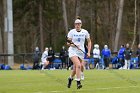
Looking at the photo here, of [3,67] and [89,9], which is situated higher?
[89,9]

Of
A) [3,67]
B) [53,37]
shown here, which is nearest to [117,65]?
[3,67]

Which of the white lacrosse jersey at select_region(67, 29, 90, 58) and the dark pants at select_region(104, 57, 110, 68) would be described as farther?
the dark pants at select_region(104, 57, 110, 68)

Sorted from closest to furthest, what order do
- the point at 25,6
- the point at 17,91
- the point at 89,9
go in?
the point at 17,91 → the point at 25,6 → the point at 89,9

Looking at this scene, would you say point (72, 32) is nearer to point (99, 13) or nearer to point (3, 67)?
point (3, 67)

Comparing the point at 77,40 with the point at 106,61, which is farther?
the point at 106,61

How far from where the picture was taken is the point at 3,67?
127 ft

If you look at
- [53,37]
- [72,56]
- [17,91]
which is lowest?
[17,91]

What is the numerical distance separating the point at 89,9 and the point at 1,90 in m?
53.1

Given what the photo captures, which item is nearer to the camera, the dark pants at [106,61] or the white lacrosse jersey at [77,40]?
the white lacrosse jersey at [77,40]

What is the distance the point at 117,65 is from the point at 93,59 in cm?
234

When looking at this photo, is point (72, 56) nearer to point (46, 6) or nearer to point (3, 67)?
point (3, 67)

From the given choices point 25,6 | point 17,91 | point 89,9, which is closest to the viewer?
point 17,91

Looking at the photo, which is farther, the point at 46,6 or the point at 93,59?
the point at 46,6

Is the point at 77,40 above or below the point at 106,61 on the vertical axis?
above
